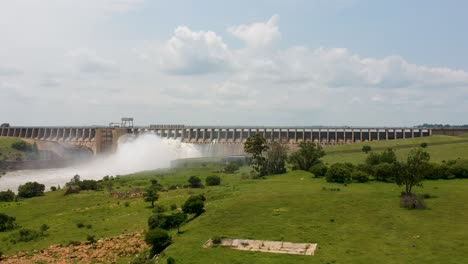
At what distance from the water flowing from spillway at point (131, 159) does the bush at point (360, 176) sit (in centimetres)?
9539

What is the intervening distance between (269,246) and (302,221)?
312 inches

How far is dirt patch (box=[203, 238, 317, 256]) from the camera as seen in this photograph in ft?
148

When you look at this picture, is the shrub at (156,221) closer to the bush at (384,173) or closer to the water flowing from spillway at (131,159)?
the bush at (384,173)

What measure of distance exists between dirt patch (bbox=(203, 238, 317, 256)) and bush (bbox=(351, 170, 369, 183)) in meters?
35.3

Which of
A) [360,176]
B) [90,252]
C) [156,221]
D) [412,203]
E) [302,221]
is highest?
[360,176]

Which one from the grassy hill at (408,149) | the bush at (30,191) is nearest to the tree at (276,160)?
the grassy hill at (408,149)

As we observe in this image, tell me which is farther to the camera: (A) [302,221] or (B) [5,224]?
(B) [5,224]

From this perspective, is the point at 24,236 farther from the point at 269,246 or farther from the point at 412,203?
the point at 412,203

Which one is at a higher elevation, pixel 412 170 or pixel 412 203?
pixel 412 170

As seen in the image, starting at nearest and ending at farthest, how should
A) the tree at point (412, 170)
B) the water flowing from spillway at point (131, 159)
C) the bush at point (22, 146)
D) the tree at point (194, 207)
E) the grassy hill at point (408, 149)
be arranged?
1. the tree at point (194, 207)
2. the tree at point (412, 170)
3. the grassy hill at point (408, 149)
4. the water flowing from spillway at point (131, 159)
5. the bush at point (22, 146)

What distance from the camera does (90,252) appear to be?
5212 cm

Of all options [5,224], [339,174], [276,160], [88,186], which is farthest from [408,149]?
[5,224]

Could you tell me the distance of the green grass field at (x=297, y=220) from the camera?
1721 inches

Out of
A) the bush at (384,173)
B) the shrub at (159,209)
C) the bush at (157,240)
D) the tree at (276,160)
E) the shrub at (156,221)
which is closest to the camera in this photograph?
the bush at (157,240)
